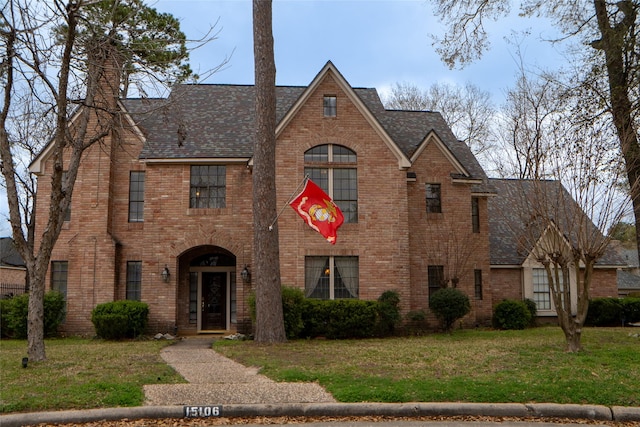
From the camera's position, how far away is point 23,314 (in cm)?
2042

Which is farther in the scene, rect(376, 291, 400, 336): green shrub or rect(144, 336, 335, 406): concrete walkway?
rect(376, 291, 400, 336): green shrub

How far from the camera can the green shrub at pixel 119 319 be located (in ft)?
65.2

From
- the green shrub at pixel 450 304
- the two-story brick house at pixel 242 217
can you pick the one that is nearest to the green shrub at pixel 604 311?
the two-story brick house at pixel 242 217

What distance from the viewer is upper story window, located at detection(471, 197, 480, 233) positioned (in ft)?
80.4

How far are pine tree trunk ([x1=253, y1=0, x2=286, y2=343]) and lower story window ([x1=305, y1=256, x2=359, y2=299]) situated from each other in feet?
12.9

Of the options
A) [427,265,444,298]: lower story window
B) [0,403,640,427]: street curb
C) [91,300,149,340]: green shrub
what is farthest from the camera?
[427,265,444,298]: lower story window

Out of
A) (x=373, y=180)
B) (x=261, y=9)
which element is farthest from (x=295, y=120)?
(x=261, y=9)

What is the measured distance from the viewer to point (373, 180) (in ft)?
69.7

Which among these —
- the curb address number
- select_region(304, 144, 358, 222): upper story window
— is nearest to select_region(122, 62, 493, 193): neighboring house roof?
select_region(304, 144, 358, 222): upper story window

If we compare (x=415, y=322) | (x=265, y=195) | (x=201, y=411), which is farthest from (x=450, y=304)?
(x=201, y=411)

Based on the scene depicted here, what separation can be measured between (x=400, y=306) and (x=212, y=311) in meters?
6.90

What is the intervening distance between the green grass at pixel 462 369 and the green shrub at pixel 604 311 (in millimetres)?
9044

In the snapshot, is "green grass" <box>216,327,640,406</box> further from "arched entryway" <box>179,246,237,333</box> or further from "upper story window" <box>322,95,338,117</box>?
"upper story window" <box>322,95,338,117</box>

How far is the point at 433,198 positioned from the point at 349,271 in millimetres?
4856
